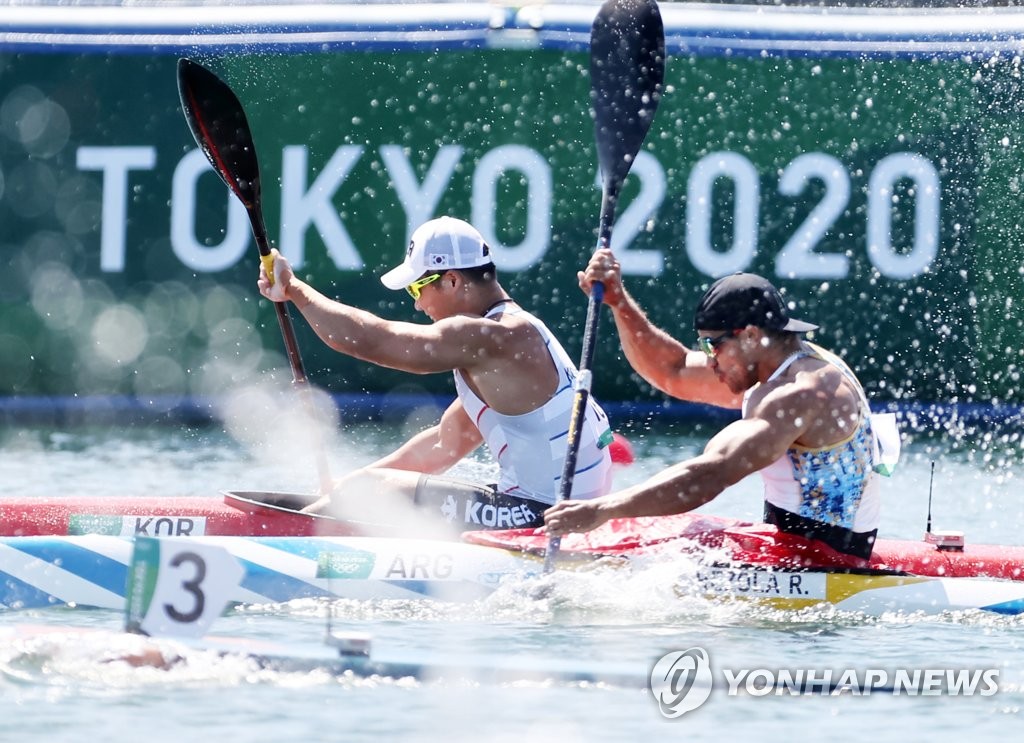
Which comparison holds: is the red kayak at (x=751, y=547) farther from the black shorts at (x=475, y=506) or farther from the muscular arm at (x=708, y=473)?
the muscular arm at (x=708, y=473)

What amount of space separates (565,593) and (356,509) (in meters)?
0.99

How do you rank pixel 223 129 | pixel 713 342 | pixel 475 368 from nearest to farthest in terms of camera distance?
pixel 713 342 < pixel 475 368 < pixel 223 129

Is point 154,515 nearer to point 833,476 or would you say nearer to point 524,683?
point 524,683

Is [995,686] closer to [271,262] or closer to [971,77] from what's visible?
[271,262]

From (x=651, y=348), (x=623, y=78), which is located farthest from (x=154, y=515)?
(x=623, y=78)

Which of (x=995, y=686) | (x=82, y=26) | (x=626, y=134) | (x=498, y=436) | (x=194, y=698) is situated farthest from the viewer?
(x=82, y=26)

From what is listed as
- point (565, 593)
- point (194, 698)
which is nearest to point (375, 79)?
point (565, 593)

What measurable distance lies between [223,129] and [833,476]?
10.5 feet

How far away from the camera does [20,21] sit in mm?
11711

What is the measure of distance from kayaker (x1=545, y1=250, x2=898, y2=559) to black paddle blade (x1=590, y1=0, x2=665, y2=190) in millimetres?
1778

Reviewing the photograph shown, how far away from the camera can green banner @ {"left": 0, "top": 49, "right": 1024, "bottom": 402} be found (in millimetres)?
10891

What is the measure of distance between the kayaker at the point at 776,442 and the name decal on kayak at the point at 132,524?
5.44 feet

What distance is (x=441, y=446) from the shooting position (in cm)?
705
